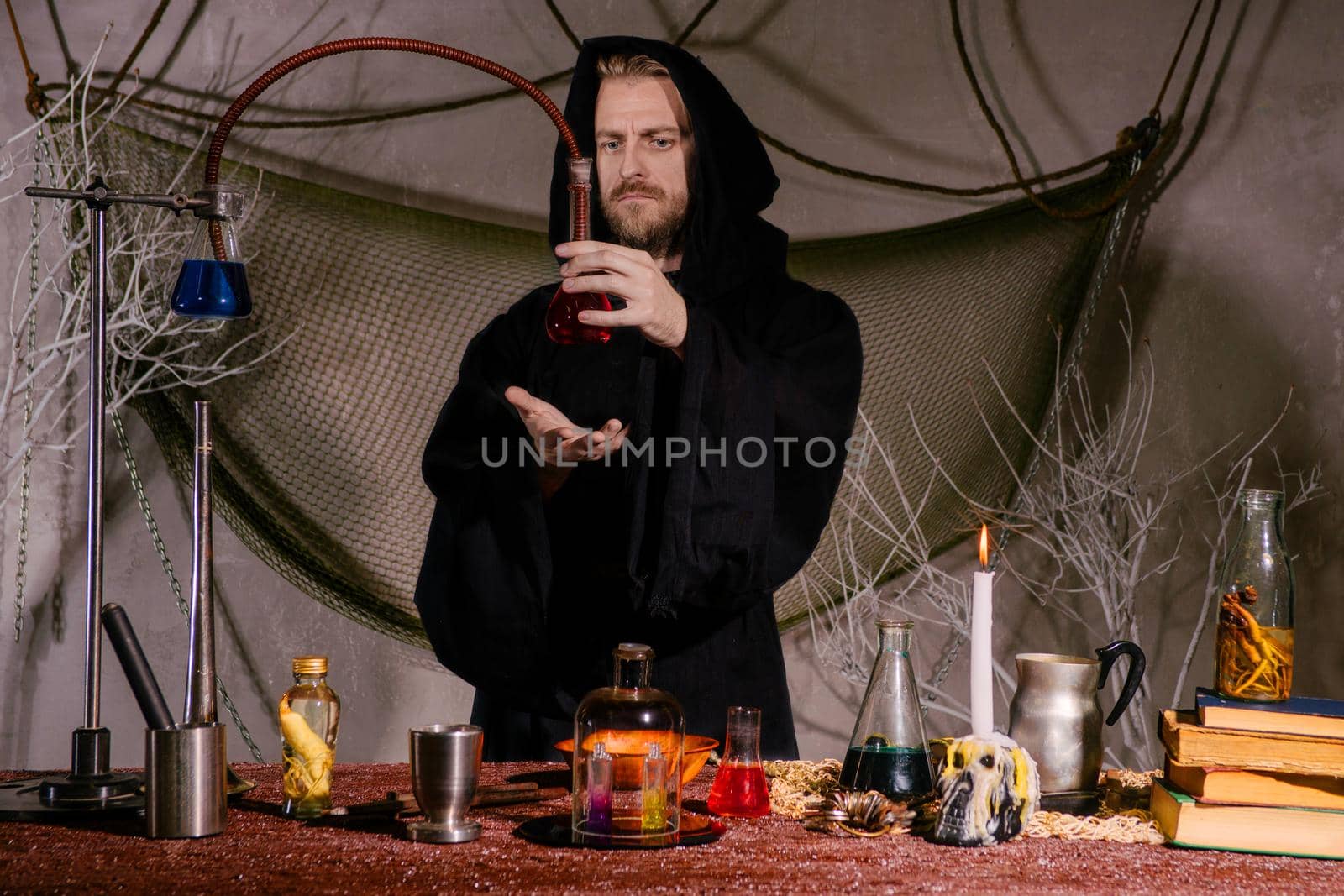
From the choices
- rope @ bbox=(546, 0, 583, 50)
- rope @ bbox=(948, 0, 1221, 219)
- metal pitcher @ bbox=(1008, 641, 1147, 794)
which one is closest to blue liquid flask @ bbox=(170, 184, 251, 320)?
metal pitcher @ bbox=(1008, 641, 1147, 794)

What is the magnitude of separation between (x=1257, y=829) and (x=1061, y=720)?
178 millimetres

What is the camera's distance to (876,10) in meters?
2.39

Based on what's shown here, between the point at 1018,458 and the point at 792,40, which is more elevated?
the point at 792,40

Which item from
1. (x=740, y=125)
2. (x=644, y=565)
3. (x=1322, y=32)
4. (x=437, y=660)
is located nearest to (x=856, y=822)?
(x=644, y=565)

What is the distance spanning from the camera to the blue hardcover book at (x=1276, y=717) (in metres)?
1.01

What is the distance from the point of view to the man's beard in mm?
2229

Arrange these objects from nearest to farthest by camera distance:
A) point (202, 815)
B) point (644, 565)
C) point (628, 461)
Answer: point (202, 815) → point (644, 565) → point (628, 461)

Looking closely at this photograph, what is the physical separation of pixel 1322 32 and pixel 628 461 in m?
1.62

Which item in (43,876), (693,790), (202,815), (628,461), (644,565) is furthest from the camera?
(628,461)

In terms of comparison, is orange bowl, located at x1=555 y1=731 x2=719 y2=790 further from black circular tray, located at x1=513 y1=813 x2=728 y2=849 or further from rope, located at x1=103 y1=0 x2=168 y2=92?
rope, located at x1=103 y1=0 x2=168 y2=92

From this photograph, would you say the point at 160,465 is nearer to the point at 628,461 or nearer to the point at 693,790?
the point at 628,461

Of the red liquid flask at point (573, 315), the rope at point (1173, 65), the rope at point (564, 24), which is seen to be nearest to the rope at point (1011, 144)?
the rope at point (1173, 65)

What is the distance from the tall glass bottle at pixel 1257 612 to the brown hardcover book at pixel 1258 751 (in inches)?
2.7

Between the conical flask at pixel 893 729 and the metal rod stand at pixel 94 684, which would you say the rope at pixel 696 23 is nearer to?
the metal rod stand at pixel 94 684
